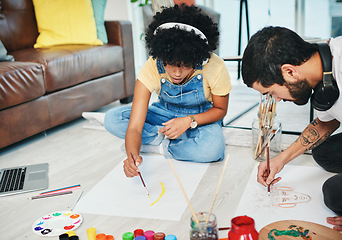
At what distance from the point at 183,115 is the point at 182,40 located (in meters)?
0.44

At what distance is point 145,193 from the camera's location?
154 cm

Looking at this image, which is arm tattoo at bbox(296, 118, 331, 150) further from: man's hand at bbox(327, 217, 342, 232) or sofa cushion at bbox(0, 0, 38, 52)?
sofa cushion at bbox(0, 0, 38, 52)

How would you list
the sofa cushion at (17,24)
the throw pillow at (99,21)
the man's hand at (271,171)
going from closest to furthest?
the man's hand at (271,171)
the sofa cushion at (17,24)
the throw pillow at (99,21)

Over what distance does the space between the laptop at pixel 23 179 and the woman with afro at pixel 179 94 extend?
0.39 m

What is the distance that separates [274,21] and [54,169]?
2745mm

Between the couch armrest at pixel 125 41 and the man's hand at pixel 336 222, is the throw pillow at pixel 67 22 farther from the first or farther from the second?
the man's hand at pixel 336 222

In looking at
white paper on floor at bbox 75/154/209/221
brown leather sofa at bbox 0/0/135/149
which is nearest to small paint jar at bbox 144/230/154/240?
white paper on floor at bbox 75/154/209/221

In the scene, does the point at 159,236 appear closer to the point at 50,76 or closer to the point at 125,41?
the point at 50,76

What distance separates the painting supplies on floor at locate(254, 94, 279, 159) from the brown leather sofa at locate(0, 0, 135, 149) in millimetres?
1213

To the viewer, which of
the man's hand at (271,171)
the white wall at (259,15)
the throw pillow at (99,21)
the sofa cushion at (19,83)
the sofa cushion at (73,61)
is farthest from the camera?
the white wall at (259,15)

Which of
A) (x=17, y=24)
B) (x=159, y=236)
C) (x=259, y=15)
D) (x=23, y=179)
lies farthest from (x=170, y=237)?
(x=259, y=15)

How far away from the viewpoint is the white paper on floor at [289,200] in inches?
51.2

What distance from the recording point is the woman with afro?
60.3 inches

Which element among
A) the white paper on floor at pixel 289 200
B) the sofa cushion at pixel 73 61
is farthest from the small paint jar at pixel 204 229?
the sofa cushion at pixel 73 61
